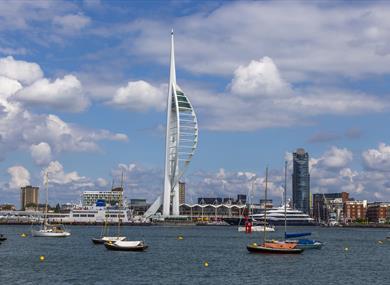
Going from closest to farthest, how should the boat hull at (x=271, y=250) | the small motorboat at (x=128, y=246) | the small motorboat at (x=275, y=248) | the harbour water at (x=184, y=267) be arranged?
the harbour water at (x=184, y=267) → the boat hull at (x=271, y=250) → the small motorboat at (x=275, y=248) → the small motorboat at (x=128, y=246)

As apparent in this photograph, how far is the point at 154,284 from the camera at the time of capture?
179 feet

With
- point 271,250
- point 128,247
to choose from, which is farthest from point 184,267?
point 128,247

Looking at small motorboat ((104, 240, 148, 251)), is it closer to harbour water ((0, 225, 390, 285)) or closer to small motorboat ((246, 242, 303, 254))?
harbour water ((0, 225, 390, 285))

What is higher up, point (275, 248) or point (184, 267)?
point (275, 248)

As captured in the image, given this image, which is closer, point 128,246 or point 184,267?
point 184,267

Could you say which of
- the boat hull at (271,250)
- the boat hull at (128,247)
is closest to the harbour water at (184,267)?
the boat hull at (271,250)

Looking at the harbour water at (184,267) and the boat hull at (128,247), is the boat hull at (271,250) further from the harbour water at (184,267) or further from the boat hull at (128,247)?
the boat hull at (128,247)

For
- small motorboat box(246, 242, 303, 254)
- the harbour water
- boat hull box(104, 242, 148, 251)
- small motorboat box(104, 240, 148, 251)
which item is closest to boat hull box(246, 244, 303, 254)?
small motorboat box(246, 242, 303, 254)

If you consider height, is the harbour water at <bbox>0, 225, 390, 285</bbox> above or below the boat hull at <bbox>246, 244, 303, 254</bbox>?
below

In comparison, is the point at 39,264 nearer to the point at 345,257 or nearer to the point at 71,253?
the point at 71,253

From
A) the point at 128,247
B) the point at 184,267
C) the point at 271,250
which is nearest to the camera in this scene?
the point at 184,267

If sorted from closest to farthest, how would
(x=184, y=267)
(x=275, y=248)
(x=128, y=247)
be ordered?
(x=184, y=267)
(x=275, y=248)
(x=128, y=247)

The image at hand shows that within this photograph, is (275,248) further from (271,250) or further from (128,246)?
(128,246)

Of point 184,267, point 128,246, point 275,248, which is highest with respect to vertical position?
point 275,248
